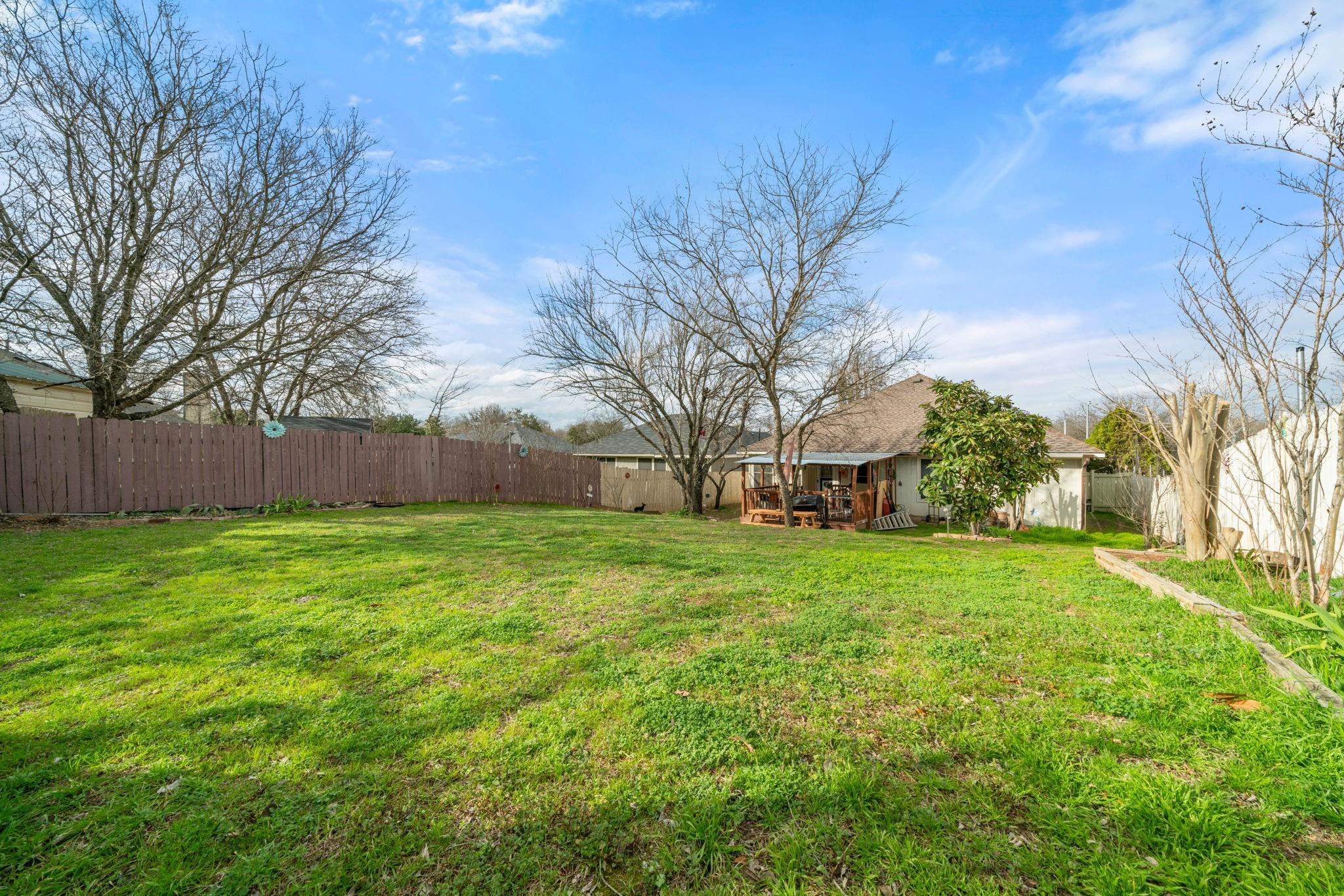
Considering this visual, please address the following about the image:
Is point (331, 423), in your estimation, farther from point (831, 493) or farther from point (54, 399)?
point (831, 493)

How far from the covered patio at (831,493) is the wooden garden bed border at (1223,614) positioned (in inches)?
311

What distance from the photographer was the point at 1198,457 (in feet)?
17.6

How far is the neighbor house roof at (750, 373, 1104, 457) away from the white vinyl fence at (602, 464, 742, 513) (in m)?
3.60

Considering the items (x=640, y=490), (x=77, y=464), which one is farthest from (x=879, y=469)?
(x=77, y=464)

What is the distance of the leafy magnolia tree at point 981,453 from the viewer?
1146 centimetres

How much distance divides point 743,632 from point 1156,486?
8892mm

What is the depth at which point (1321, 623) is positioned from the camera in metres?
3.27

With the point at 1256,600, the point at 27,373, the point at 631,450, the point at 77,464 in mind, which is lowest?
the point at 1256,600

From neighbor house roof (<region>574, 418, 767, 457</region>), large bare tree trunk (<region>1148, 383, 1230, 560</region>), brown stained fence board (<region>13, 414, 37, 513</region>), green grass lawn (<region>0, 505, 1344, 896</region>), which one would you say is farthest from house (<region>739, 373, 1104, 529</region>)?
brown stained fence board (<region>13, 414, 37, 513</region>)

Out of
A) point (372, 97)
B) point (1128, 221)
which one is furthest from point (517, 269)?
point (1128, 221)

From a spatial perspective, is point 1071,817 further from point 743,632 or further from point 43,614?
point 43,614

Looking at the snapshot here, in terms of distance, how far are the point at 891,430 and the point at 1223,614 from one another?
15280 millimetres

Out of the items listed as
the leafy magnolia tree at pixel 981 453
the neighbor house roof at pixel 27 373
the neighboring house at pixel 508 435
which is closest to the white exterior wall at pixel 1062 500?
the leafy magnolia tree at pixel 981 453

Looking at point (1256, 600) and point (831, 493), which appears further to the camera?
point (831, 493)
